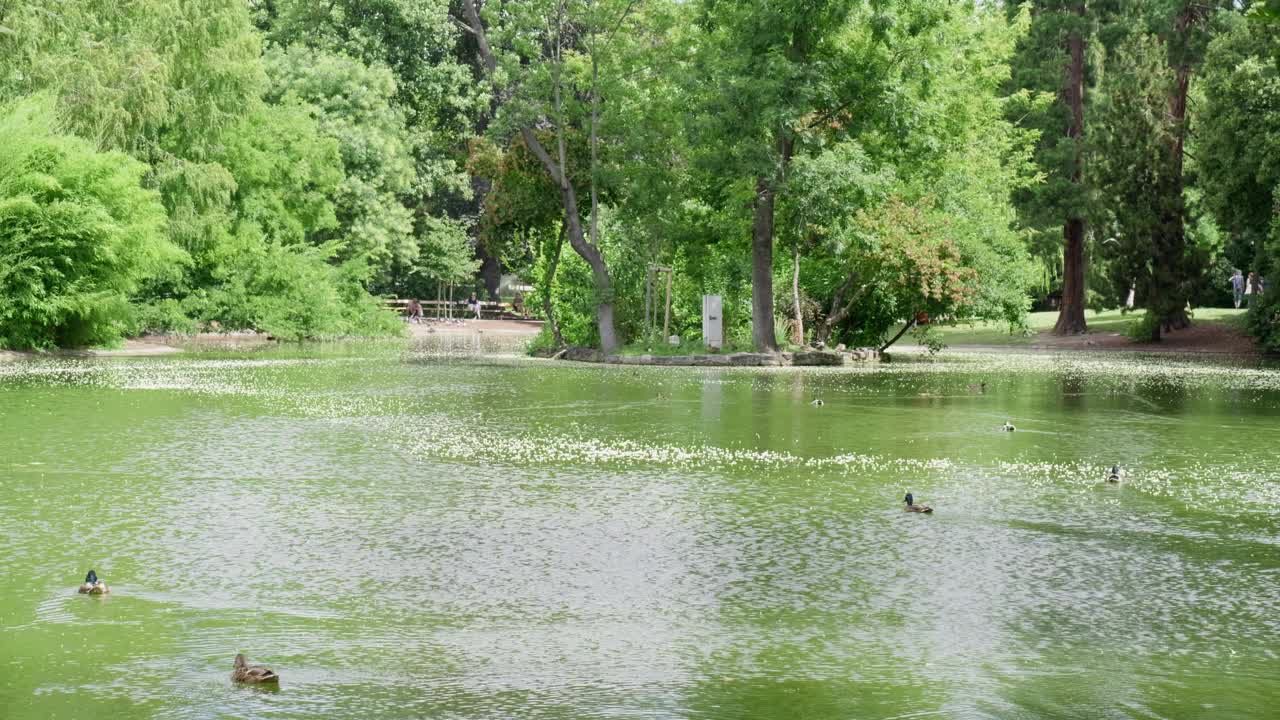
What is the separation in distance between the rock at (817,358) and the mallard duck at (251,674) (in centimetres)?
3282

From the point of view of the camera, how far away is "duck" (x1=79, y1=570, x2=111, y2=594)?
966 centimetres

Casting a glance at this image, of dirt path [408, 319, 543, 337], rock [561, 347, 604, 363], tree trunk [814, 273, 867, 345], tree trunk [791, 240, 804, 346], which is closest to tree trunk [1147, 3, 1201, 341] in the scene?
tree trunk [814, 273, 867, 345]

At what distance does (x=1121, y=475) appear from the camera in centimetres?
1584

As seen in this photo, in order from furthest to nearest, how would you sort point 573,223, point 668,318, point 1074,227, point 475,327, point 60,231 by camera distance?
point 475,327, point 1074,227, point 573,223, point 668,318, point 60,231

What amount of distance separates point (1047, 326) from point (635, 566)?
193 ft

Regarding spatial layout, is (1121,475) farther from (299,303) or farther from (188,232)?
(299,303)

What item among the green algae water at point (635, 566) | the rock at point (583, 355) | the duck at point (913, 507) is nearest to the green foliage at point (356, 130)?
the rock at point (583, 355)

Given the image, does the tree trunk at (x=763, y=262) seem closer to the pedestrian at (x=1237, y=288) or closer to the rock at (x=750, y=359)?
the rock at (x=750, y=359)

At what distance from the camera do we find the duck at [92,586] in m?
9.66

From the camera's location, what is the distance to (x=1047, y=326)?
67.0 metres

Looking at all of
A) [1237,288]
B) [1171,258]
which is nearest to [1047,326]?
[1237,288]

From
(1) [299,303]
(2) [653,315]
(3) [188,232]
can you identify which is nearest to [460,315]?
(1) [299,303]

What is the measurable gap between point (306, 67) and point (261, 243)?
16.0m

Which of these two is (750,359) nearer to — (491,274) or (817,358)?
(817,358)
